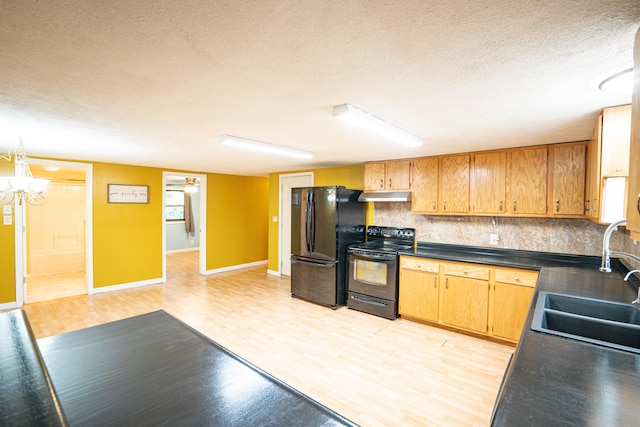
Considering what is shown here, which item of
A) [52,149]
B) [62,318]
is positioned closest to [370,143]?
[52,149]

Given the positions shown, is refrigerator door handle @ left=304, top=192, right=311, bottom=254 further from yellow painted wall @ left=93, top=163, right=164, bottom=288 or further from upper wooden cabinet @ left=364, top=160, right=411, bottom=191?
yellow painted wall @ left=93, top=163, right=164, bottom=288

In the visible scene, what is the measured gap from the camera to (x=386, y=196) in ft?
13.9

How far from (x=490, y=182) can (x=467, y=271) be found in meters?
1.11

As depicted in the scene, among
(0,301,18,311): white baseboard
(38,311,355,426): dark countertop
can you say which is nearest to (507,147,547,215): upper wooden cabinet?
(38,311,355,426): dark countertop

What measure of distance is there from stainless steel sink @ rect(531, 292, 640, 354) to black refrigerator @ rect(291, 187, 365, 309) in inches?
105

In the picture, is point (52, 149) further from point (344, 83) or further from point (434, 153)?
point (434, 153)

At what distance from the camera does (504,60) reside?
1398 mm

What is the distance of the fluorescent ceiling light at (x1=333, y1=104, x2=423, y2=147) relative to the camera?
2.03 m

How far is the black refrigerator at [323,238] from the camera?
428cm

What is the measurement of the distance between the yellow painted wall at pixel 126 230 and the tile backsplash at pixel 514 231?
168 inches

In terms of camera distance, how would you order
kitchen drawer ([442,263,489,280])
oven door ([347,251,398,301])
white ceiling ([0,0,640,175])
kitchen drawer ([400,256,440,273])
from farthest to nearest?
1. oven door ([347,251,398,301])
2. kitchen drawer ([400,256,440,273])
3. kitchen drawer ([442,263,489,280])
4. white ceiling ([0,0,640,175])

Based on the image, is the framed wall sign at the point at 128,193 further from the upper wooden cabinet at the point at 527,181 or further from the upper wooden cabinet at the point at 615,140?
the upper wooden cabinet at the point at 615,140

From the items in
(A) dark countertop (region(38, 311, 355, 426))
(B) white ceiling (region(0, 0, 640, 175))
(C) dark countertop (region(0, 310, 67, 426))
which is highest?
(B) white ceiling (region(0, 0, 640, 175))

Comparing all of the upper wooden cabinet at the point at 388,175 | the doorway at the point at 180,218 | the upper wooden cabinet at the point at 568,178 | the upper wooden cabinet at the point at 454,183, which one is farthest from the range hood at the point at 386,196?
the doorway at the point at 180,218
